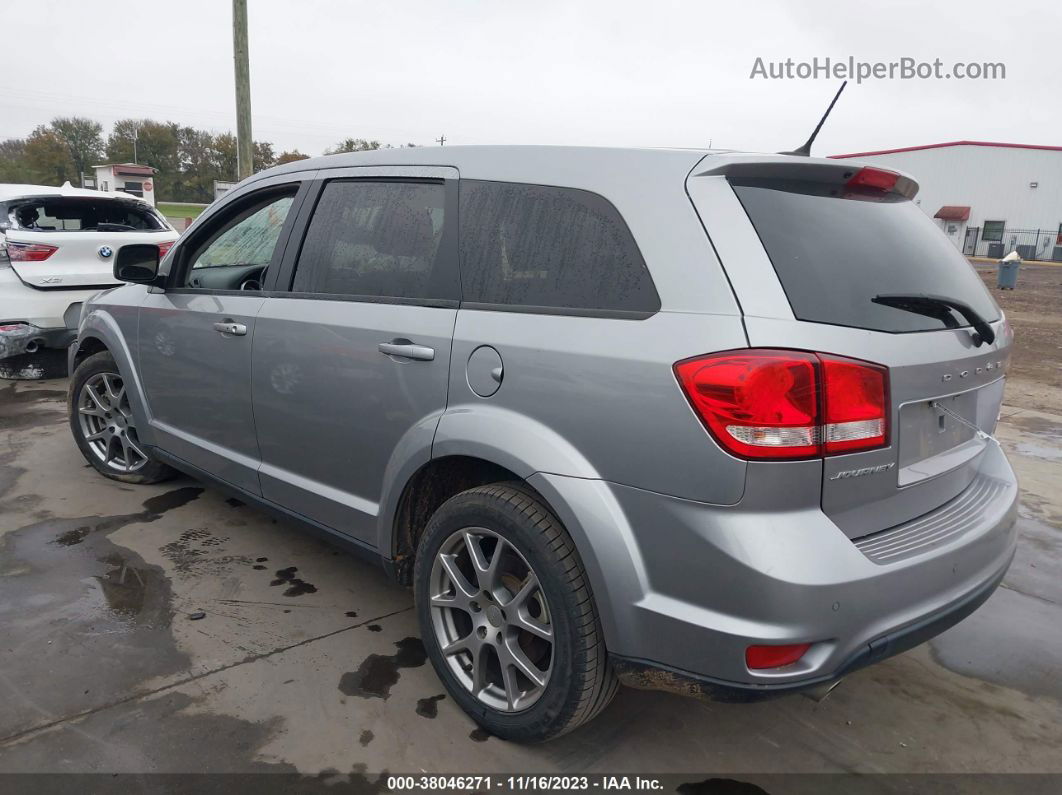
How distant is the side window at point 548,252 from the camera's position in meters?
2.12

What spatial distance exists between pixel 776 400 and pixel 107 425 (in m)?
3.98

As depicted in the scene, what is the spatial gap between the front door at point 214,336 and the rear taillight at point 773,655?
7.25ft

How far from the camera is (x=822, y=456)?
1855 mm

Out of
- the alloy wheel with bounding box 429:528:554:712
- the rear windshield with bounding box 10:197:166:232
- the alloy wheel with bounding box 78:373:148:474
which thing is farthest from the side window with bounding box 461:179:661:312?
the rear windshield with bounding box 10:197:166:232

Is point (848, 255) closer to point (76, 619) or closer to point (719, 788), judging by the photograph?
point (719, 788)

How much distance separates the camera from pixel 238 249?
3.80m

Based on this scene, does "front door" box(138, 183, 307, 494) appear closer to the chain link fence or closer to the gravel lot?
the gravel lot

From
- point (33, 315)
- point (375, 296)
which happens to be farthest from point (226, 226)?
point (33, 315)

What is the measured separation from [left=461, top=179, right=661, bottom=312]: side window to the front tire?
0.58 meters

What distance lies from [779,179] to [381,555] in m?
1.77

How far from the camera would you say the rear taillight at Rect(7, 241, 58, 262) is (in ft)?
20.9

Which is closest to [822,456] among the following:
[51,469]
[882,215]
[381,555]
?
[882,215]

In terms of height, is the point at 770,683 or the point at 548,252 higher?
the point at 548,252

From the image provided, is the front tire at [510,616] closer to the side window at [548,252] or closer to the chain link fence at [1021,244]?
the side window at [548,252]
